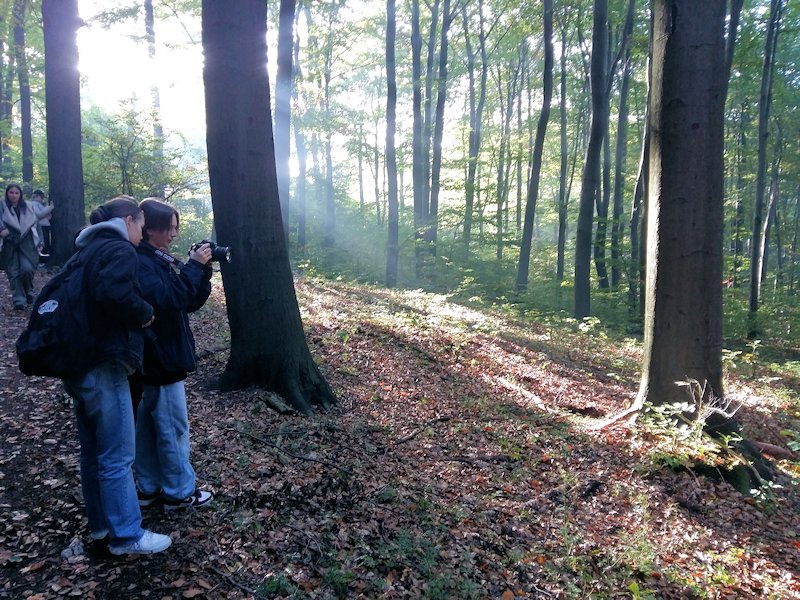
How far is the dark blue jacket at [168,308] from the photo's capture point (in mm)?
3125

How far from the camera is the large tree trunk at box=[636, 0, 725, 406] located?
17.3ft

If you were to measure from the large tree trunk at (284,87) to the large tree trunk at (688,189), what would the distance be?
924 cm

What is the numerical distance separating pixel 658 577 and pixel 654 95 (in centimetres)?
472

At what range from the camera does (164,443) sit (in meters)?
3.37

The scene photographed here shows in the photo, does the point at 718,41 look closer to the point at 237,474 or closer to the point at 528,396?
the point at 528,396

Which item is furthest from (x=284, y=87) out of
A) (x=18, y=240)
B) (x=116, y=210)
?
(x=116, y=210)

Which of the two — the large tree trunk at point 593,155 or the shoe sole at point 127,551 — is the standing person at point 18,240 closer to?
the shoe sole at point 127,551

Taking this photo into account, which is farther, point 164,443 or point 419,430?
point 419,430

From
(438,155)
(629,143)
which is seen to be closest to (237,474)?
(438,155)

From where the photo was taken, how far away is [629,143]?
24.6 m

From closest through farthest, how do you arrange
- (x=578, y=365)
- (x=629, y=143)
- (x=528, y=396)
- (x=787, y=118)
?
(x=528, y=396), (x=578, y=365), (x=787, y=118), (x=629, y=143)

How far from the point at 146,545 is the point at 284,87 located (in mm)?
13617

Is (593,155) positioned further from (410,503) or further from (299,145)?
(299,145)

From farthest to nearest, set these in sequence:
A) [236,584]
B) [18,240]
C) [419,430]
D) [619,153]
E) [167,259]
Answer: [619,153]
[18,240]
[419,430]
[167,259]
[236,584]
